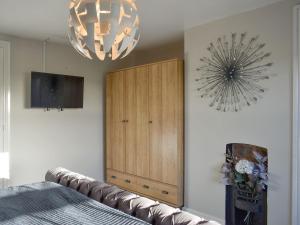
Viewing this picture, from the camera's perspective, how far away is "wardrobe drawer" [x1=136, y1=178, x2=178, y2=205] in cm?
312

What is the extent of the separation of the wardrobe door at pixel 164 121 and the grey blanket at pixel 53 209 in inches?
55.4

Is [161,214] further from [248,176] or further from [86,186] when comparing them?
[248,176]

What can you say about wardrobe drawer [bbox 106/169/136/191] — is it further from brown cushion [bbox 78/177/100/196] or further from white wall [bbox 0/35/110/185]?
brown cushion [bbox 78/177/100/196]

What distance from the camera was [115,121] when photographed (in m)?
3.88

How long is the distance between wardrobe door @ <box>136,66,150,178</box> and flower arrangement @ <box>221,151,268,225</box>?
1.13m

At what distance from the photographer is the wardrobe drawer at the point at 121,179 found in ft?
11.9

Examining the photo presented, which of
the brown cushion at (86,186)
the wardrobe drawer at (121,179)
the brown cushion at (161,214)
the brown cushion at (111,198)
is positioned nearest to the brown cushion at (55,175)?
the brown cushion at (86,186)

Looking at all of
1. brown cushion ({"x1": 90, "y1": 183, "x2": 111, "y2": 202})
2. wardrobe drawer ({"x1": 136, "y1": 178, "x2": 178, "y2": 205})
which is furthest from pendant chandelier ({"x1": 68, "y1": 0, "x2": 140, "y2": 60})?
wardrobe drawer ({"x1": 136, "y1": 178, "x2": 178, "y2": 205})

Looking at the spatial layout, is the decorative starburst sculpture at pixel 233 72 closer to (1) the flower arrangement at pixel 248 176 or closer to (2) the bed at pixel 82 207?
(1) the flower arrangement at pixel 248 176

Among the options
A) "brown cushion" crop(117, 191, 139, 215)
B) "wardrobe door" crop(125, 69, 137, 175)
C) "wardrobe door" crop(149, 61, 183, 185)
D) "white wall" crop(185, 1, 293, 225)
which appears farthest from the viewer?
"wardrobe door" crop(125, 69, 137, 175)

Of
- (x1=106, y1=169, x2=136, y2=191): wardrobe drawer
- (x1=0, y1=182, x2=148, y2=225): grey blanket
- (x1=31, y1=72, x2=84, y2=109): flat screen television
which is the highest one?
(x1=31, y1=72, x2=84, y2=109): flat screen television

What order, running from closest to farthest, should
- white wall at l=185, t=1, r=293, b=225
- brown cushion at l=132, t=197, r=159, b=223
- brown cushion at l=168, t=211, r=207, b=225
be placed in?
1. brown cushion at l=168, t=211, r=207, b=225
2. brown cushion at l=132, t=197, r=159, b=223
3. white wall at l=185, t=1, r=293, b=225

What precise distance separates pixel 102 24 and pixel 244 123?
73.0 inches

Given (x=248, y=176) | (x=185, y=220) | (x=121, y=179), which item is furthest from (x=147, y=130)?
(x=185, y=220)
